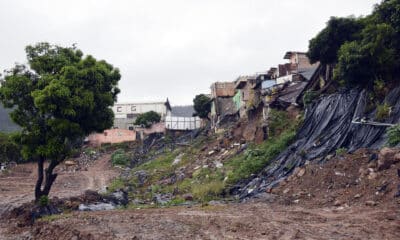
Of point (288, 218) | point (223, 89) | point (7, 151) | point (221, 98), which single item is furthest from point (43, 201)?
point (223, 89)

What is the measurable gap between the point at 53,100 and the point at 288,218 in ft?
32.3

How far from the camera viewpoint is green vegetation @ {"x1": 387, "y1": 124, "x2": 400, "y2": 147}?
46.8 ft

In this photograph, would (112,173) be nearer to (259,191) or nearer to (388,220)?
(259,191)

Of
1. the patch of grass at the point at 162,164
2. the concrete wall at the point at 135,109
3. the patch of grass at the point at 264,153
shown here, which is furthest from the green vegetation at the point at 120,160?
the concrete wall at the point at 135,109

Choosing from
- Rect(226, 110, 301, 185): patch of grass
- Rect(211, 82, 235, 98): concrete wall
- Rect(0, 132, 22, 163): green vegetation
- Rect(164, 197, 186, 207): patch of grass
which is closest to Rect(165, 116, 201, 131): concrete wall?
Rect(211, 82, 235, 98): concrete wall

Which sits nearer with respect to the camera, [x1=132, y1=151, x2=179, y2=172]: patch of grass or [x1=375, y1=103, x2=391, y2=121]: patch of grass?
[x1=375, y1=103, x2=391, y2=121]: patch of grass

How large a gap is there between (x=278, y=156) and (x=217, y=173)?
3510mm

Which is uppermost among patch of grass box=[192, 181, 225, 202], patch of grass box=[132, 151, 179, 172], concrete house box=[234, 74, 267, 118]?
concrete house box=[234, 74, 267, 118]

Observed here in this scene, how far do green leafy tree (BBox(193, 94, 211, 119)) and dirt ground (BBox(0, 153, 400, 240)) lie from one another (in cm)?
3602

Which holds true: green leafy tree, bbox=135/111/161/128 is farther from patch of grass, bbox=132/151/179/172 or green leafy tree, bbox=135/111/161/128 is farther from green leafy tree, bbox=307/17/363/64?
green leafy tree, bbox=307/17/363/64

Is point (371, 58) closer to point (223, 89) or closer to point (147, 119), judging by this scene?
point (223, 89)

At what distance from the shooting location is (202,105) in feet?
173

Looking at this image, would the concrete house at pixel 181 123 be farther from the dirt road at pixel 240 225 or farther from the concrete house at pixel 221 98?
the dirt road at pixel 240 225

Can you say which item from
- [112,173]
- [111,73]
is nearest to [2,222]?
[111,73]
